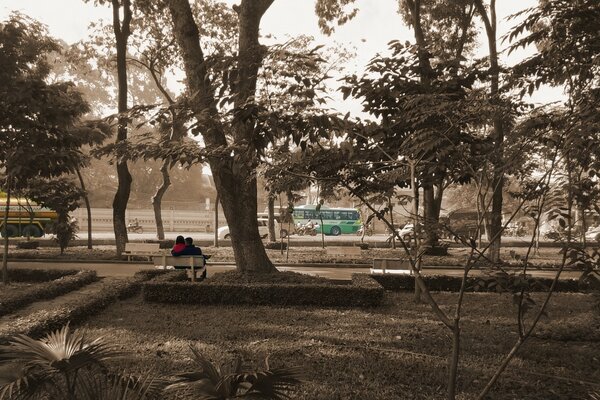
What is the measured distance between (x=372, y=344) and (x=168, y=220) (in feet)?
112

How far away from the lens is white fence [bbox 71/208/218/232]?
38656 mm

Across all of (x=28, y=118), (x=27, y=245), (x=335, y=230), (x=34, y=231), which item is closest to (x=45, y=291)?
(x=28, y=118)

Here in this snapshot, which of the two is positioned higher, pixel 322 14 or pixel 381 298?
pixel 322 14

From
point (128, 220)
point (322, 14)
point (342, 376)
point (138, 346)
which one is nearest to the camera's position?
point (342, 376)

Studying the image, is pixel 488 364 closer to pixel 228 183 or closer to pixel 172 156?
pixel 172 156

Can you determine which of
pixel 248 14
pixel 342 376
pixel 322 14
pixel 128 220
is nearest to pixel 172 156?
pixel 342 376

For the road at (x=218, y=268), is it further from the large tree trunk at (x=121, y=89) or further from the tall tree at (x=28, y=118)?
the tall tree at (x=28, y=118)

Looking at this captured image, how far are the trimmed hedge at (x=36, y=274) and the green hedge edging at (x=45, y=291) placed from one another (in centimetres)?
86

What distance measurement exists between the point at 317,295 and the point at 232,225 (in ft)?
9.39

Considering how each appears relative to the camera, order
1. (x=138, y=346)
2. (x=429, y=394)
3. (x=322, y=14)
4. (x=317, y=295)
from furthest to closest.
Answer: (x=322, y=14)
(x=317, y=295)
(x=138, y=346)
(x=429, y=394)

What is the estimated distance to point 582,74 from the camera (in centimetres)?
522

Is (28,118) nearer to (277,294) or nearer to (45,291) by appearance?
(45,291)

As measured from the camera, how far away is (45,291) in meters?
10.3

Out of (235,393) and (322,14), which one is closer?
(235,393)
